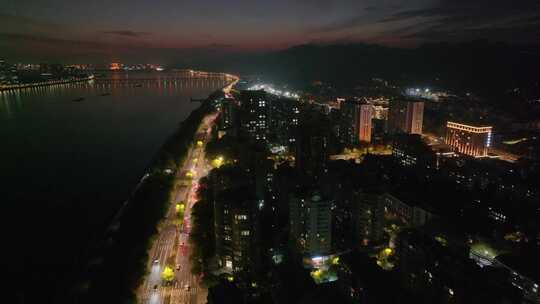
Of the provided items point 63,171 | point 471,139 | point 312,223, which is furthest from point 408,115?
point 63,171

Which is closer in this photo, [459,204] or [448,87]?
[459,204]

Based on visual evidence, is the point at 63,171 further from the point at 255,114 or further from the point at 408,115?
the point at 408,115

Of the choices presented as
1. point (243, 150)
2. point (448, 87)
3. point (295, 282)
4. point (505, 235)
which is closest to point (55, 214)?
point (243, 150)

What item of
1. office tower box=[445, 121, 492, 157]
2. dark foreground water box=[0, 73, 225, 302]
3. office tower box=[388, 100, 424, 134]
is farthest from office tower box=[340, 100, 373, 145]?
dark foreground water box=[0, 73, 225, 302]

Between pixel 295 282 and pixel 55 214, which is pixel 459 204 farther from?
pixel 55 214

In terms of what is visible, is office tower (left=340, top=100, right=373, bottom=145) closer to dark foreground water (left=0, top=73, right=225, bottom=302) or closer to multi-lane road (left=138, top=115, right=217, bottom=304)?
multi-lane road (left=138, top=115, right=217, bottom=304)

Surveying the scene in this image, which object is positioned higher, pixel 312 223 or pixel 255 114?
pixel 255 114

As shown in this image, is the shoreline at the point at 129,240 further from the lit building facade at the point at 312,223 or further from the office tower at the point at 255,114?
the office tower at the point at 255,114
